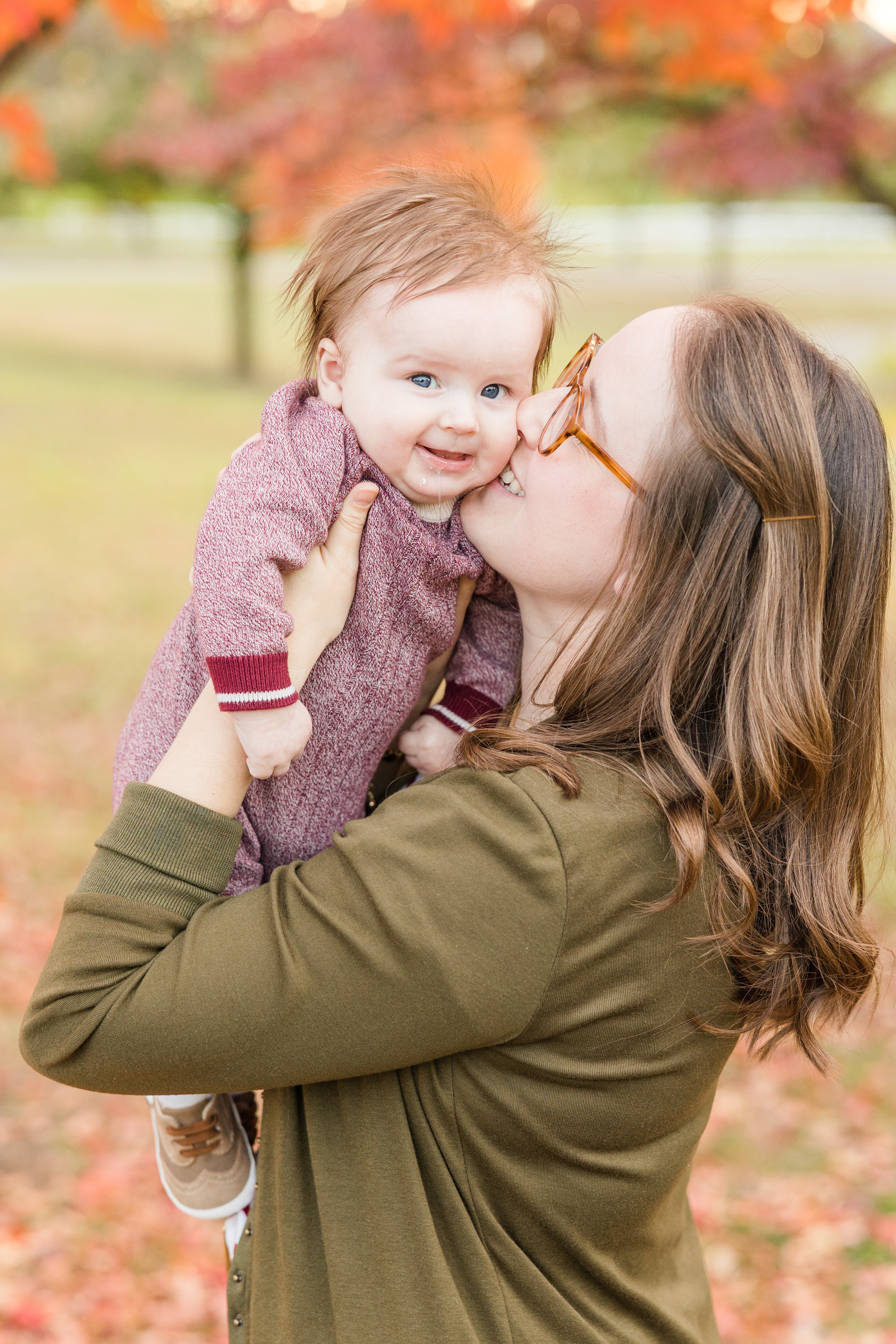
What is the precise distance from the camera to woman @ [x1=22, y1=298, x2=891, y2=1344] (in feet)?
4.47

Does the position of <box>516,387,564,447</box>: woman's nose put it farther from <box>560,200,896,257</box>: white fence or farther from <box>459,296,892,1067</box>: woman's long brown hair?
<box>560,200,896,257</box>: white fence

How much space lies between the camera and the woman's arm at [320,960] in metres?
1.35

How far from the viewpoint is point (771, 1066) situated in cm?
483

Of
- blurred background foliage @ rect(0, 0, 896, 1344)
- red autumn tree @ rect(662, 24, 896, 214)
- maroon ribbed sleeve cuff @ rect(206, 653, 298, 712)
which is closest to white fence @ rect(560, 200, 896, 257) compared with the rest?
blurred background foliage @ rect(0, 0, 896, 1344)

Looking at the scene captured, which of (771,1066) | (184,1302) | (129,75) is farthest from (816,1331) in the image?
(129,75)

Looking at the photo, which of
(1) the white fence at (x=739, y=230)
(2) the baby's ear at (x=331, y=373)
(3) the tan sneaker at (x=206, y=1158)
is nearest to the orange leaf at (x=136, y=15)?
(2) the baby's ear at (x=331, y=373)

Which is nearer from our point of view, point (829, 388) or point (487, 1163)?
point (487, 1163)

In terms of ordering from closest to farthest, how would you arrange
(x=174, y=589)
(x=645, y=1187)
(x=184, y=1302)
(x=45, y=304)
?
(x=645, y=1187) < (x=184, y=1302) < (x=174, y=589) < (x=45, y=304)

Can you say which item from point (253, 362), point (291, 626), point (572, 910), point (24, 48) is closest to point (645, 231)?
point (253, 362)

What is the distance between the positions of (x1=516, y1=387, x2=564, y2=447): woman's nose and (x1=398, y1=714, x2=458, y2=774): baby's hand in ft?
1.51

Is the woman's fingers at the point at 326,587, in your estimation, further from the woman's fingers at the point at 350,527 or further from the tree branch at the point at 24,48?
the tree branch at the point at 24,48

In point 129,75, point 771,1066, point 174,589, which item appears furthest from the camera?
point 129,75

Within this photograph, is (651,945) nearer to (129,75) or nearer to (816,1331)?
(816,1331)

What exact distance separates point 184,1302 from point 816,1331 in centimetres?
184
